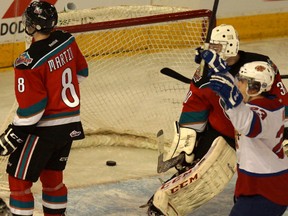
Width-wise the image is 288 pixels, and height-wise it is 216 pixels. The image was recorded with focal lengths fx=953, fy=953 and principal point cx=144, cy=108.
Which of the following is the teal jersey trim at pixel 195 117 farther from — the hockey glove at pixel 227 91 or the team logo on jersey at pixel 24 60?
the hockey glove at pixel 227 91

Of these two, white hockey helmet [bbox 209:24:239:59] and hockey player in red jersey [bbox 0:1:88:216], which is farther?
white hockey helmet [bbox 209:24:239:59]

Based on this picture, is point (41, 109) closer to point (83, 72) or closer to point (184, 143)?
point (83, 72)

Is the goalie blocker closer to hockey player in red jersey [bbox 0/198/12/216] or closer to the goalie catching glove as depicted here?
the goalie catching glove

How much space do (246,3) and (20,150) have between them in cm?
473

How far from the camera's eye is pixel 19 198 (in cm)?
431

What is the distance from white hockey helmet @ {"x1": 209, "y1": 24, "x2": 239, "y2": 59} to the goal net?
3.51ft

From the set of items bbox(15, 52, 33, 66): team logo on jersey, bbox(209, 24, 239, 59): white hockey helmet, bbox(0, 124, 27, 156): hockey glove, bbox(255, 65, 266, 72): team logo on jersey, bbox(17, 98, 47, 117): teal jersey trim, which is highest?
bbox(255, 65, 266, 72): team logo on jersey

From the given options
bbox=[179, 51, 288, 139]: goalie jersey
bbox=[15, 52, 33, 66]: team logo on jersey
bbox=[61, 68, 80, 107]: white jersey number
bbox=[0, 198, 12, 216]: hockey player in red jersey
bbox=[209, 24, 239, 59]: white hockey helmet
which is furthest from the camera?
bbox=[0, 198, 12, 216]: hockey player in red jersey

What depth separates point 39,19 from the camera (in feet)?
13.7

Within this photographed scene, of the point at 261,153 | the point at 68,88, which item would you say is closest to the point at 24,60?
the point at 68,88

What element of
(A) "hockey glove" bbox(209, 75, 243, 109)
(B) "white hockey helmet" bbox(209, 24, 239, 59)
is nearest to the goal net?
(B) "white hockey helmet" bbox(209, 24, 239, 59)

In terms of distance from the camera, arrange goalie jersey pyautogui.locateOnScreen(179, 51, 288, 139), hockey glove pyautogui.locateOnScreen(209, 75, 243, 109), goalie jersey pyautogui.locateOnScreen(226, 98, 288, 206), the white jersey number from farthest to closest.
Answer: goalie jersey pyautogui.locateOnScreen(179, 51, 288, 139) < the white jersey number < goalie jersey pyautogui.locateOnScreen(226, 98, 288, 206) < hockey glove pyautogui.locateOnScreen(209, 75, 243, 109)

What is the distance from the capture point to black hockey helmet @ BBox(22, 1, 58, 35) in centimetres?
419

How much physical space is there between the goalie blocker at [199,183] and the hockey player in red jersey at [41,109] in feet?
1.76
